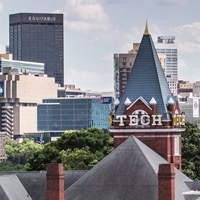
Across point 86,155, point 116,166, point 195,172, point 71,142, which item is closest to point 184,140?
point 195,172

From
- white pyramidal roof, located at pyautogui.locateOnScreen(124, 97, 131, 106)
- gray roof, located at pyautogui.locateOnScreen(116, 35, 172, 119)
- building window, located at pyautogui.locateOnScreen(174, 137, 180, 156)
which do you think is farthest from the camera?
building window, located at pyautogui.locateOnScreen(174, 137, 180, 156)

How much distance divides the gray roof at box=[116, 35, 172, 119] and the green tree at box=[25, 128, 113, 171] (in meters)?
33.4

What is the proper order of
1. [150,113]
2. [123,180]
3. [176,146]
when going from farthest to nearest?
[176,146] → [150,113] → [123,180]

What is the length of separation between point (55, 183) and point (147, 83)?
22495mm

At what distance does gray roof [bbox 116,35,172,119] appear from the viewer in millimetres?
104812

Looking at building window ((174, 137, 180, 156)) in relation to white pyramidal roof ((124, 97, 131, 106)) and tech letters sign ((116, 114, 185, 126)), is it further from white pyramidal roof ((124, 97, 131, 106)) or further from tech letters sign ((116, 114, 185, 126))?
white pyramidal roof ((124, 97, 131, 106))

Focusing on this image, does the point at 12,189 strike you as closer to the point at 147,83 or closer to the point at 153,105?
the point at 153,105

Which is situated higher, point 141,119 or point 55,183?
point 141,119

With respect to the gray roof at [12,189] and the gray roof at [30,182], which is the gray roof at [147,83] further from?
the gray roof at [12,189]

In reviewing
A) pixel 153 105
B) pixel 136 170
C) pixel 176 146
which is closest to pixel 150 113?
pixel 153 105

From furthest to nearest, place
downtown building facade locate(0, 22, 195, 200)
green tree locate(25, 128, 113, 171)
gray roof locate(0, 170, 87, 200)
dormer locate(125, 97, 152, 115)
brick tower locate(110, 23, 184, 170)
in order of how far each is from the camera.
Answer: green tree locate(25, 128, 113, 171) → dormer locate(125, 97, 152, 115) → brick tower locate(110, 23, 184, 170) → gray roof locate(0, 170, 87, 200) → downtown building facade locate(0, 22, 195, 200)

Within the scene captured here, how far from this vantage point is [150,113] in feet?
340

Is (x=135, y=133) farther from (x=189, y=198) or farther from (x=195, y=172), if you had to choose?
(x=195, y=172)

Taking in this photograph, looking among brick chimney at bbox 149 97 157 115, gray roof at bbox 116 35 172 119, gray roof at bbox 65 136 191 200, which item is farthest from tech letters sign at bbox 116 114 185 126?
gray roof at bbox 65 136 191 200
